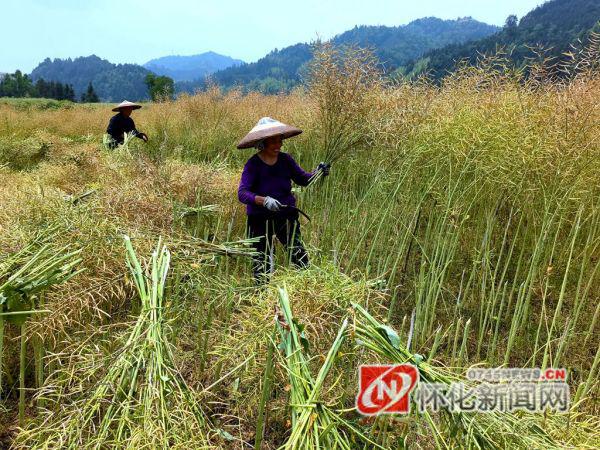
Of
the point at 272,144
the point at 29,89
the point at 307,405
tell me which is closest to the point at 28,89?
the point at 29,89

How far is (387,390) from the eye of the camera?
105 cm

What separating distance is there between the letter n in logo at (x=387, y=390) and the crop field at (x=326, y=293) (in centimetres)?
3

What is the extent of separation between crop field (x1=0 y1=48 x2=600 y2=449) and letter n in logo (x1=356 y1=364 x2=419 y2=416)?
0.11 feet

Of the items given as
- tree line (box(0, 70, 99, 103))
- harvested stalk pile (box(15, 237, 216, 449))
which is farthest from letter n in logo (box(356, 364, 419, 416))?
tree line (box(0, 70, 99, 103))

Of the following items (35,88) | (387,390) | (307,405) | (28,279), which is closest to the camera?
A: (307,405)

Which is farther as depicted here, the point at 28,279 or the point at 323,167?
the point at 323,167

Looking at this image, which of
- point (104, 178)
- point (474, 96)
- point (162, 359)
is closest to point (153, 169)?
point (104, 178)

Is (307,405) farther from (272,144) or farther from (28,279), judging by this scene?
(272,144)

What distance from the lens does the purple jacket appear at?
2932 mm

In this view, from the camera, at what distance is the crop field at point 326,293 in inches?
43.5

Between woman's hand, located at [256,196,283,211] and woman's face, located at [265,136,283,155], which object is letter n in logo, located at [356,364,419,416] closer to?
woman's hand, located at [256,196,283,211]

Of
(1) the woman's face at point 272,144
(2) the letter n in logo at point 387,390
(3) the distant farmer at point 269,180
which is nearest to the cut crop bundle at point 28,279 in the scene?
(2) the letter n in logo at point 387,390

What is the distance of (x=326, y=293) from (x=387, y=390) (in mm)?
418

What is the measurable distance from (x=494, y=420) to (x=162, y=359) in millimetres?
866
